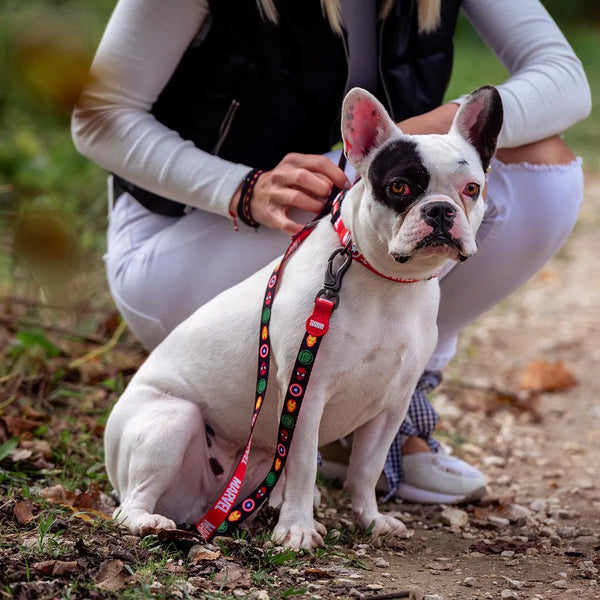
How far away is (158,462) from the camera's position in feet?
6.82

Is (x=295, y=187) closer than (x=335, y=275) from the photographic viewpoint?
No

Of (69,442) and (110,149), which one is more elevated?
(110,149)

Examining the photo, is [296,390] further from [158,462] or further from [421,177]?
[421,177]

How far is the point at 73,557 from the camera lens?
1.74 meters

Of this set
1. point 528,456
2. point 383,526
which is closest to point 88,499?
point 383,526

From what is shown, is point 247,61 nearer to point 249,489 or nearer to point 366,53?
point 366,53

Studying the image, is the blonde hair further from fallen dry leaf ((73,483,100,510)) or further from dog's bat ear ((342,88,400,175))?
fallen dry leaf ((73,483,100,510))

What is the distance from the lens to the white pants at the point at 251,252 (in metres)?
2.56

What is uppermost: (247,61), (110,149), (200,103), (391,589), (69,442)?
(247,61)

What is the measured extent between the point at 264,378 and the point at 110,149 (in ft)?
2.84

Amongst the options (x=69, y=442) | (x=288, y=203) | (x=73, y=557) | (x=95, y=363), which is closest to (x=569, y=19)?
(x=288, y=203)

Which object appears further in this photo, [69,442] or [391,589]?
[69,442]

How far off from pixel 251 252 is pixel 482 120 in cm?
81

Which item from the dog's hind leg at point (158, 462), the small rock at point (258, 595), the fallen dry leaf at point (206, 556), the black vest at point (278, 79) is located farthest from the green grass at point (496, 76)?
the small rock at point (258, 595)
